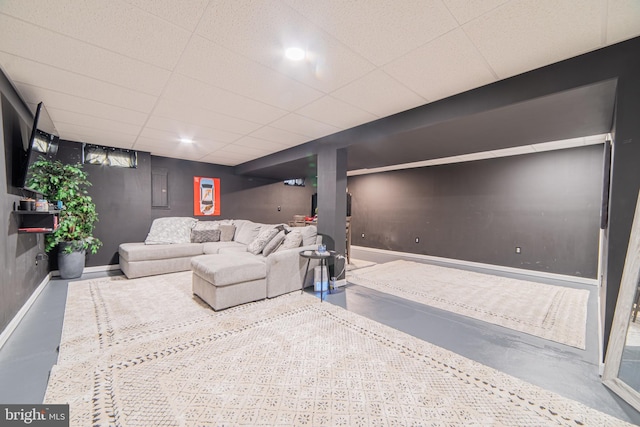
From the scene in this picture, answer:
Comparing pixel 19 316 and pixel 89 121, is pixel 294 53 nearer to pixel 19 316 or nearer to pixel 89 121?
pixel 89 121

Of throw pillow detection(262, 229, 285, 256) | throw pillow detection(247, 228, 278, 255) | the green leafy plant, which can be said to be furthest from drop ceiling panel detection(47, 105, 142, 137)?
throw pillow detection(262, 229, 285, 256)

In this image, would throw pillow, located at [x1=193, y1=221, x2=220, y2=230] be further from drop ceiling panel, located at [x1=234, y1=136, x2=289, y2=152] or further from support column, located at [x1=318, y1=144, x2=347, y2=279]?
support column, located at [x1=318, y1=144, x2=347, y2=279]

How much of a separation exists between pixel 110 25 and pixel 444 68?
8.06 feet

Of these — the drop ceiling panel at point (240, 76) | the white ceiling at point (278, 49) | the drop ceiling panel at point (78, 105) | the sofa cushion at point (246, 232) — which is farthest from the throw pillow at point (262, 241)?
the drop ceiling panel at point (78, 105)

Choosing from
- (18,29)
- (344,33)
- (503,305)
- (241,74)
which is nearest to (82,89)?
(18,29)

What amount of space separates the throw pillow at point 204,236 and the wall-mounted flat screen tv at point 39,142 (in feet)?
8.09

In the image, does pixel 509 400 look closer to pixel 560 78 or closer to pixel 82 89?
pixel 560 78

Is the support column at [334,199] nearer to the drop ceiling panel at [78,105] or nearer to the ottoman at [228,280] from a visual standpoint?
the ottoman at [228,280]

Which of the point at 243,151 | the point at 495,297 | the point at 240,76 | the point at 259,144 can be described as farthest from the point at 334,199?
the point at 495,297

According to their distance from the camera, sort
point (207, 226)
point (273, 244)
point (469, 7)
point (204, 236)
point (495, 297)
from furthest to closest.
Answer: point (207, 226) → point (204, 236) → point (273, 244) → point (495, 297) → point (469, 7)

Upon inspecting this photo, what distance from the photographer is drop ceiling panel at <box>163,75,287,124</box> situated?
2441 mm

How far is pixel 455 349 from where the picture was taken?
7.22 feet

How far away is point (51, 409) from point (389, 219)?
6930 mm

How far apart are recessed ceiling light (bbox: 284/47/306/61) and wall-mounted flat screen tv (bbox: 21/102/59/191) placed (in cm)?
→ 272
